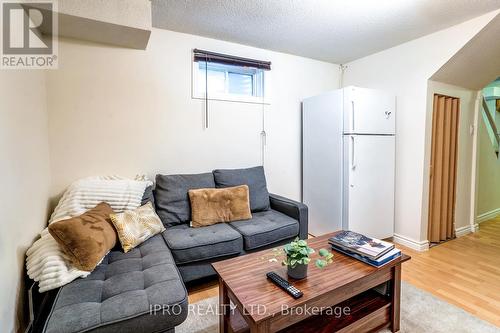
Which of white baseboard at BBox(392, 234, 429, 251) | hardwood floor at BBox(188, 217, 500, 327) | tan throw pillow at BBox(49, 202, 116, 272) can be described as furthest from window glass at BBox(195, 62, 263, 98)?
white baseboard at BBox(392, 234, 429, 251)

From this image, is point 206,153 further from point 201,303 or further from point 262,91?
point 201,303

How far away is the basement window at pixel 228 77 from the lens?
2693 mm

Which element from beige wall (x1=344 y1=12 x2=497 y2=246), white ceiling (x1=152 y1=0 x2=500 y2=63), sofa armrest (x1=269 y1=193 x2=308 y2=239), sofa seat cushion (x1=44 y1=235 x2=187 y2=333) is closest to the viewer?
sofa seat cushion (x1=44 y1=235 x2=187 y2=333)

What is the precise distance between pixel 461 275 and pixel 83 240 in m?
3.02

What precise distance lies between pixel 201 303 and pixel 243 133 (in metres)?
1.82

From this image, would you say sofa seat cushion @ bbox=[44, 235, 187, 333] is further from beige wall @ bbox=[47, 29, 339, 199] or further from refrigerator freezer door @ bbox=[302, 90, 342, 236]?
refrigerator freezer door @ bbox=[302, 90, 342, 236]

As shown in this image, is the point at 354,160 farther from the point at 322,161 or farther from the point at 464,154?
the point at 464,154

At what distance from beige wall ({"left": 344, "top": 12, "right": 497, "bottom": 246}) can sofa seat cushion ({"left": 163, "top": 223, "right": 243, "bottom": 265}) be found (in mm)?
2073

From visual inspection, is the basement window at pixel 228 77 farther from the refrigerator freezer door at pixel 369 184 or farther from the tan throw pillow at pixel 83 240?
the tan throw pillow at pixel 83 240

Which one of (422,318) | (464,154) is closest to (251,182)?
(422,318)

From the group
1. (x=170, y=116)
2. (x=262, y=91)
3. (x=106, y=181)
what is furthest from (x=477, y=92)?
(x=106, y=181)

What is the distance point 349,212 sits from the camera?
2.66 meters

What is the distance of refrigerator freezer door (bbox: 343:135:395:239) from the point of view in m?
2.67

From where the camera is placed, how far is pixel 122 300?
47.3 inches
